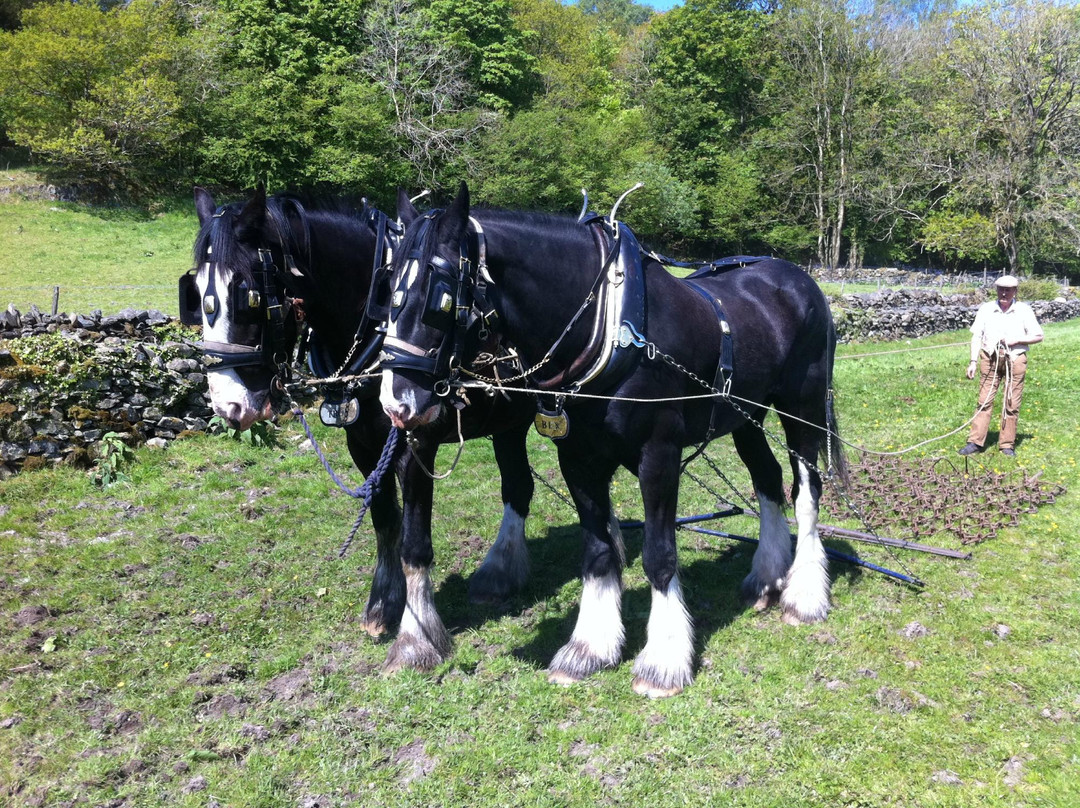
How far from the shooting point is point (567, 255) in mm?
3754

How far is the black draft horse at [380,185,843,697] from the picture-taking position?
3.36 metres

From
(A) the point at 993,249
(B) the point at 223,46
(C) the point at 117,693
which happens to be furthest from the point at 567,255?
(A) the point at 993,249

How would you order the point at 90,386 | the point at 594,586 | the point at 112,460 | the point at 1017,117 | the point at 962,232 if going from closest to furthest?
1. the point at 594,586
2. the point at 112,460
3. the point at 90,386
4. the point at 1017,117
5. the point at 962,232

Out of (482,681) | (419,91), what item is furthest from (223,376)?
(419,91)

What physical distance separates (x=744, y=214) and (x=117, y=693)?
4543 cm

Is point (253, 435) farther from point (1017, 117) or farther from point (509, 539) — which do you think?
point (1017, 117)

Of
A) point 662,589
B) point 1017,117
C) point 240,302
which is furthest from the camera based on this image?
point 1017,117

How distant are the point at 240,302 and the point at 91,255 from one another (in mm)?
21309

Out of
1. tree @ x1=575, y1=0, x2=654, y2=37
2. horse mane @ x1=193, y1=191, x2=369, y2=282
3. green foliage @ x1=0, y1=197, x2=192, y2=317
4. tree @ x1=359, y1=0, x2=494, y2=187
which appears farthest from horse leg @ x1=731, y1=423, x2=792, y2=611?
tree @ x1=575, y1=0, x2=654, y2=37

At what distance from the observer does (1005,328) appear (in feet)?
28.1

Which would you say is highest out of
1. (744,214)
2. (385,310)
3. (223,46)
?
(223,46)

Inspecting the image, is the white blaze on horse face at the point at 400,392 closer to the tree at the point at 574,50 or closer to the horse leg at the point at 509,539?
the horse leg at the point at 509,539

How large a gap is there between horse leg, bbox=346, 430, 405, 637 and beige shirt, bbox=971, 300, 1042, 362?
7408 mm

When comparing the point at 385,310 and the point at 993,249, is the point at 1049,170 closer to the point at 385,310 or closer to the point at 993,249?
the point at 993,249
